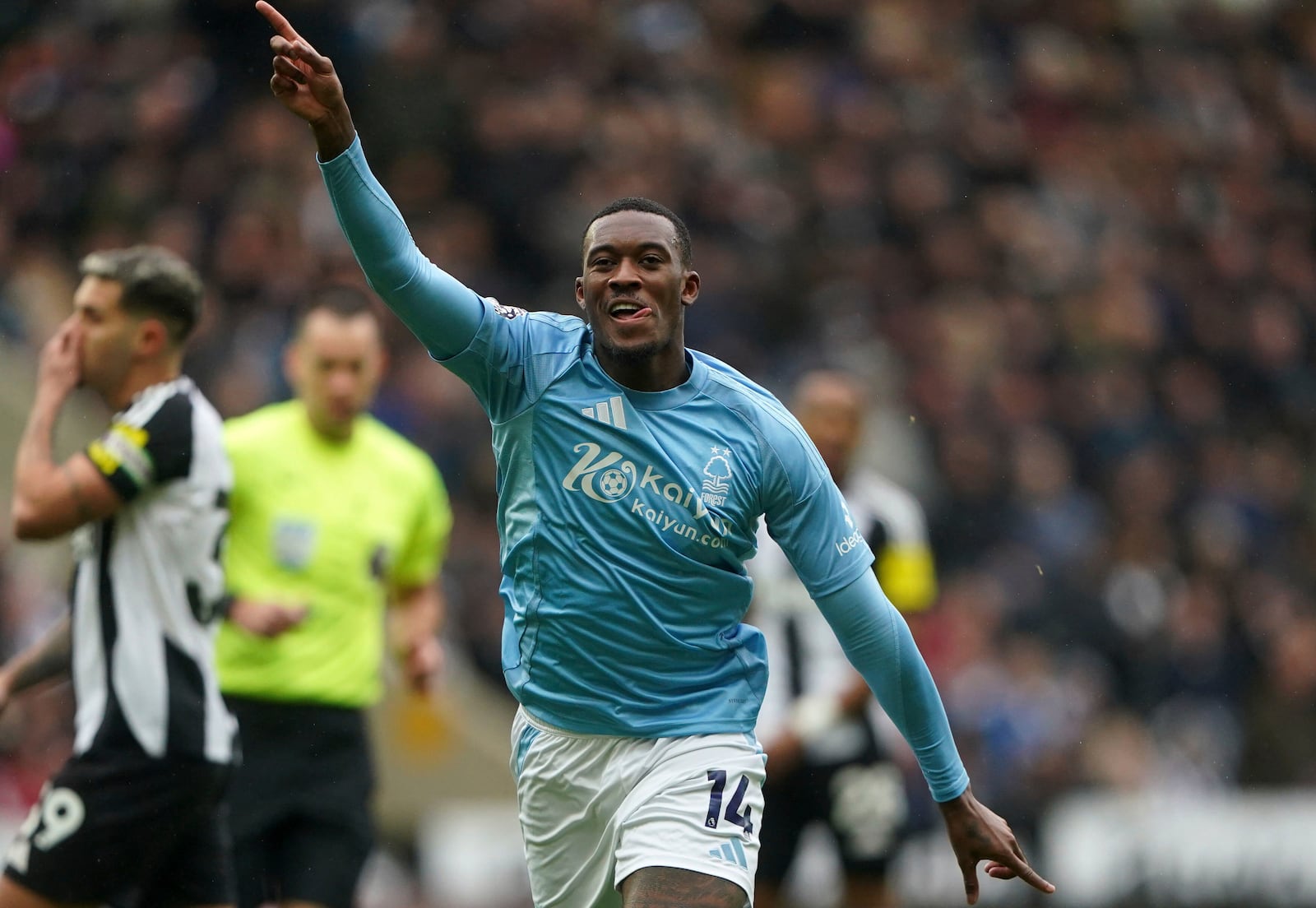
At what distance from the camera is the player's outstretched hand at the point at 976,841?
16.7 ft

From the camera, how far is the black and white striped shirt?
5.69 meters

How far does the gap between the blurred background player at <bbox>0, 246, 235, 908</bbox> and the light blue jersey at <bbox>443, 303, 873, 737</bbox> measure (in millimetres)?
1176

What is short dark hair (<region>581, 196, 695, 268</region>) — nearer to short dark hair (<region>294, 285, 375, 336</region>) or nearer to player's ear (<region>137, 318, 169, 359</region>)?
player's ear (<region>137, 318, 169, 359</region>)

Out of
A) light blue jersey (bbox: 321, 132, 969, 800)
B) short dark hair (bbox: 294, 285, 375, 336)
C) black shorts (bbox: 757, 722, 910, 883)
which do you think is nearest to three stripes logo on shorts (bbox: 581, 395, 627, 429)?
light blue jersey (bbox: 321, 132, 969, 800)

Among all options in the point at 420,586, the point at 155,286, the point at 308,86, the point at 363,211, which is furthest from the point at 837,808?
the point at 308,86

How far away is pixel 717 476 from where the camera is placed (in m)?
5.09

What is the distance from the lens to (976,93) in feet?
59.9

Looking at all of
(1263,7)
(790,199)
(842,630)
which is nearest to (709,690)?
(842,630)

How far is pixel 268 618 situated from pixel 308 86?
252cm

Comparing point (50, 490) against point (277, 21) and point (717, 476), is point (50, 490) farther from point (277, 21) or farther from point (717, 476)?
point (717, 476)

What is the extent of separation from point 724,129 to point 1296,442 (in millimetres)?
5719

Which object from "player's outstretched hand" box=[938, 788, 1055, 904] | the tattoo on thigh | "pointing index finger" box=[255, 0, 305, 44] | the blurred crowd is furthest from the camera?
the blurred crowd

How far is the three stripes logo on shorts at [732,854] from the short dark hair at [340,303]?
3222mm

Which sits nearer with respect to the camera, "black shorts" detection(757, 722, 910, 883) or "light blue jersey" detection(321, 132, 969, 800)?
"light blue jersey" detection(321, 132, 969, 800)
